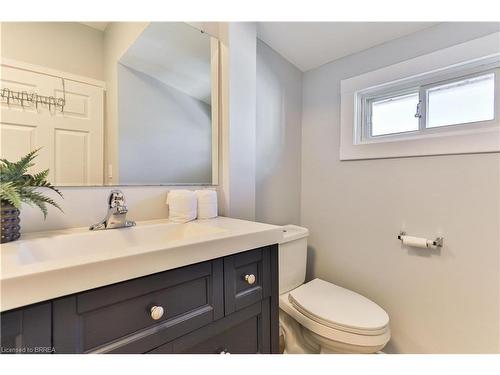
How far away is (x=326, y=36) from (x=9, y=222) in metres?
1.61

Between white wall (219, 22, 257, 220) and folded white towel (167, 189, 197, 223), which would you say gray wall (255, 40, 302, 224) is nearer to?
white wall (219, 22, 257, 220)

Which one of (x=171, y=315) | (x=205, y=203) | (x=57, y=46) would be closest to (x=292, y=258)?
(x=205, y=203)

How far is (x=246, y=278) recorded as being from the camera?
2.45 feet

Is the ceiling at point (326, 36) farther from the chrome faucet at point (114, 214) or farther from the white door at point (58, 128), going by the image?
the chrome faucet at point (114, 214)

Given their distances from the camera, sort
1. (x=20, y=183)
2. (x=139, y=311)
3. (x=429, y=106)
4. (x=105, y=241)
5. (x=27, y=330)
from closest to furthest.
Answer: (x=27, y=330) → (x=139, y=311) → (x=20, y=183) → (x=105, y=241) → (x=429, y=106)

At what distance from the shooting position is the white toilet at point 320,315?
3.27 ft

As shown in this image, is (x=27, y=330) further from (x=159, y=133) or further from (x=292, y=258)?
(x=292, y=258)

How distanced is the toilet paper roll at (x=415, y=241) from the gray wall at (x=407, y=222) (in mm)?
59

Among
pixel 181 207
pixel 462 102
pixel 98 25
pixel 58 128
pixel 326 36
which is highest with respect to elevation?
pixel 326 36

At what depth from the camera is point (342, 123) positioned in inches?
60.3

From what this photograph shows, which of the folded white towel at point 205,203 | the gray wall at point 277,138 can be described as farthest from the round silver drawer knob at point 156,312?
the gray wall at point 277,138

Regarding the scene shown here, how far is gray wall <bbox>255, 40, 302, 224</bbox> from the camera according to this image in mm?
1442
